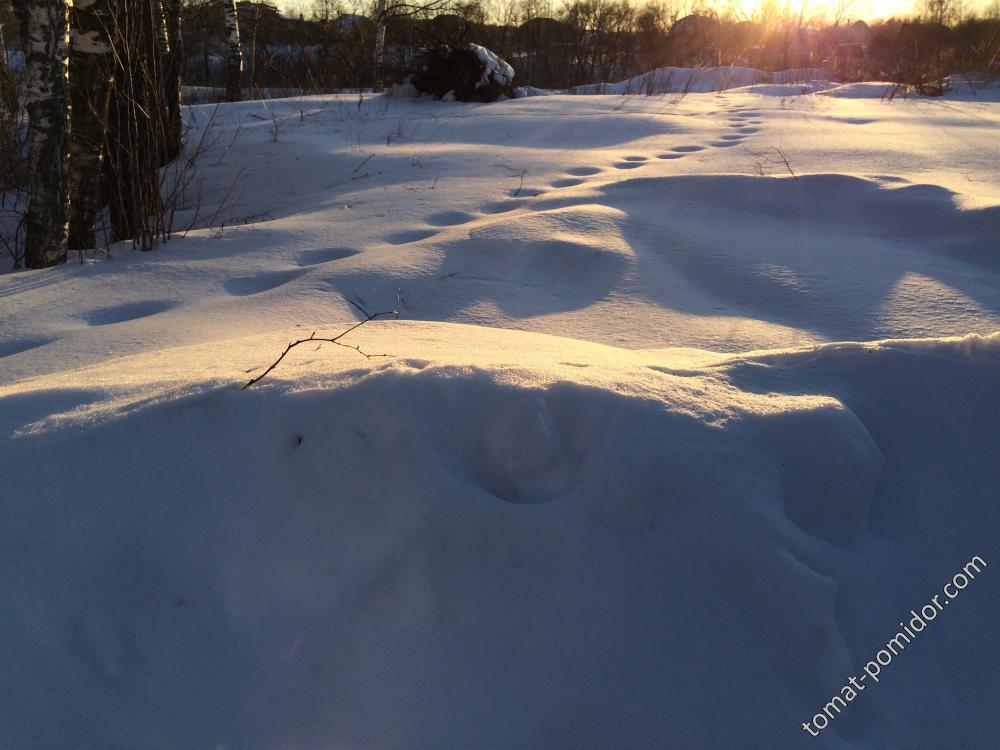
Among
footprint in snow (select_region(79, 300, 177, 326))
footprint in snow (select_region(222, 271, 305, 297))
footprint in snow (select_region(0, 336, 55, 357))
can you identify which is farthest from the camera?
footprint in snow (select_region(222, 271, 305, 297))

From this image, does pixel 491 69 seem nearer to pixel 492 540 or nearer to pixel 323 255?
pixel 323 255

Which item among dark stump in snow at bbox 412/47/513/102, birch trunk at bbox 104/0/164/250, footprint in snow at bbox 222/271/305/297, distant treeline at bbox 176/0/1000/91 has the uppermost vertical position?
distant treeline at bbox 176/0/1000/91

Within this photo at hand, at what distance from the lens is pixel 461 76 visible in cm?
674

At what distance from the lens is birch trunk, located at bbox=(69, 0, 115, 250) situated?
2758 millimetres

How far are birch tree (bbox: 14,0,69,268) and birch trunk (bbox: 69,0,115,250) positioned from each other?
10.7 inches

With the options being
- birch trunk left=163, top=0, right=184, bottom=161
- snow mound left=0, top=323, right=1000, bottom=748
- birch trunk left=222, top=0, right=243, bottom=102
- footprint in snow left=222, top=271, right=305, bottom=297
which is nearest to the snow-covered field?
snow mound left=0, top=323, right=1000, bottom=748

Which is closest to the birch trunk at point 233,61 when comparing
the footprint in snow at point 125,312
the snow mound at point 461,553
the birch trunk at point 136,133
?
the birch trunk at point 136,133

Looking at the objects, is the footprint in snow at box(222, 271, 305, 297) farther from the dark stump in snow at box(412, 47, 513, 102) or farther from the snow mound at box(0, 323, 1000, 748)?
the dark stump in snow at box(412, 47, 513, 102)

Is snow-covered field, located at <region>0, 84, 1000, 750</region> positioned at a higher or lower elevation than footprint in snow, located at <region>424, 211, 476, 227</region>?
lower

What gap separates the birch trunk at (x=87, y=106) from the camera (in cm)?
276

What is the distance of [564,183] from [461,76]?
393 cm

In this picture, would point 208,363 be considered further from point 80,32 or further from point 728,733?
point 80,32

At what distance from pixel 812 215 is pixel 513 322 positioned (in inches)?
64.6

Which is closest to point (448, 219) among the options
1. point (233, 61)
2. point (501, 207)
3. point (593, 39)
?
point (501, 207)
